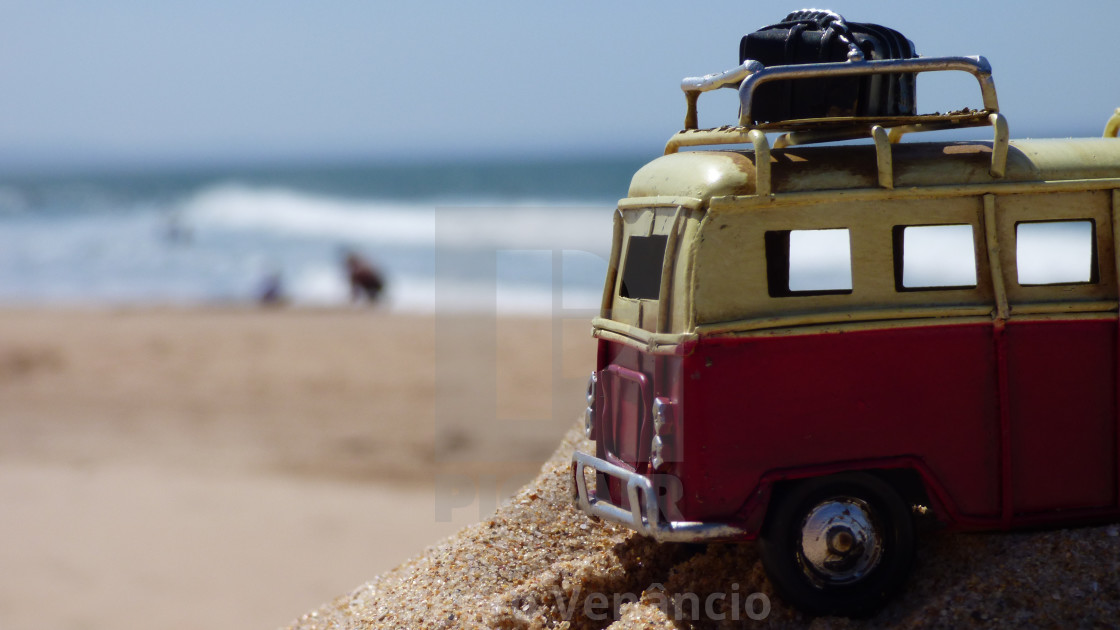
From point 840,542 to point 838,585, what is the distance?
0.19 meters

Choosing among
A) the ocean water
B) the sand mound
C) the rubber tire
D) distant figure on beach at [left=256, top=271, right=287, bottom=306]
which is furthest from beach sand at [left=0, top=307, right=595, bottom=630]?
the rubber tire

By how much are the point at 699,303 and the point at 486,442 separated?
29.6ft

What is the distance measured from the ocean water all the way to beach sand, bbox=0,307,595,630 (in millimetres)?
2328

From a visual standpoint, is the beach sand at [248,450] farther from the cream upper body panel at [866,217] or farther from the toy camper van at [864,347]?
the cream upper body panel at [866,217]

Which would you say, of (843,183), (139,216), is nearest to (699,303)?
(843,183)

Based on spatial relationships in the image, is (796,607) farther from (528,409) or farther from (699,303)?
(528,409)

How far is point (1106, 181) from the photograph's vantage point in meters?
4.36

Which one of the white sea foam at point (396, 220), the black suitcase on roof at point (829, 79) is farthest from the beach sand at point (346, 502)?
the white sea foam at point (396, 220)

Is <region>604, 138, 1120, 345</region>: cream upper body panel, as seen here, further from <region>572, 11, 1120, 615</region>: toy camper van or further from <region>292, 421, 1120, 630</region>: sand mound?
<region>292, 421, 1120, 630</region>: sand mound

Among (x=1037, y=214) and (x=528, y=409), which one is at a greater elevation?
(x=1037, y=214)

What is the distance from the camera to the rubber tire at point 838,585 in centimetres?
418

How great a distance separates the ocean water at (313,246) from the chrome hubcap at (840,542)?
261 inches

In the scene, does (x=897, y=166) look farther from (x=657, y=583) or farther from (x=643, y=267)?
(x=657, y=583)

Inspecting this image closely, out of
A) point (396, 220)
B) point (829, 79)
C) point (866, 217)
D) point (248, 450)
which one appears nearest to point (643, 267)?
point (866, 217)
